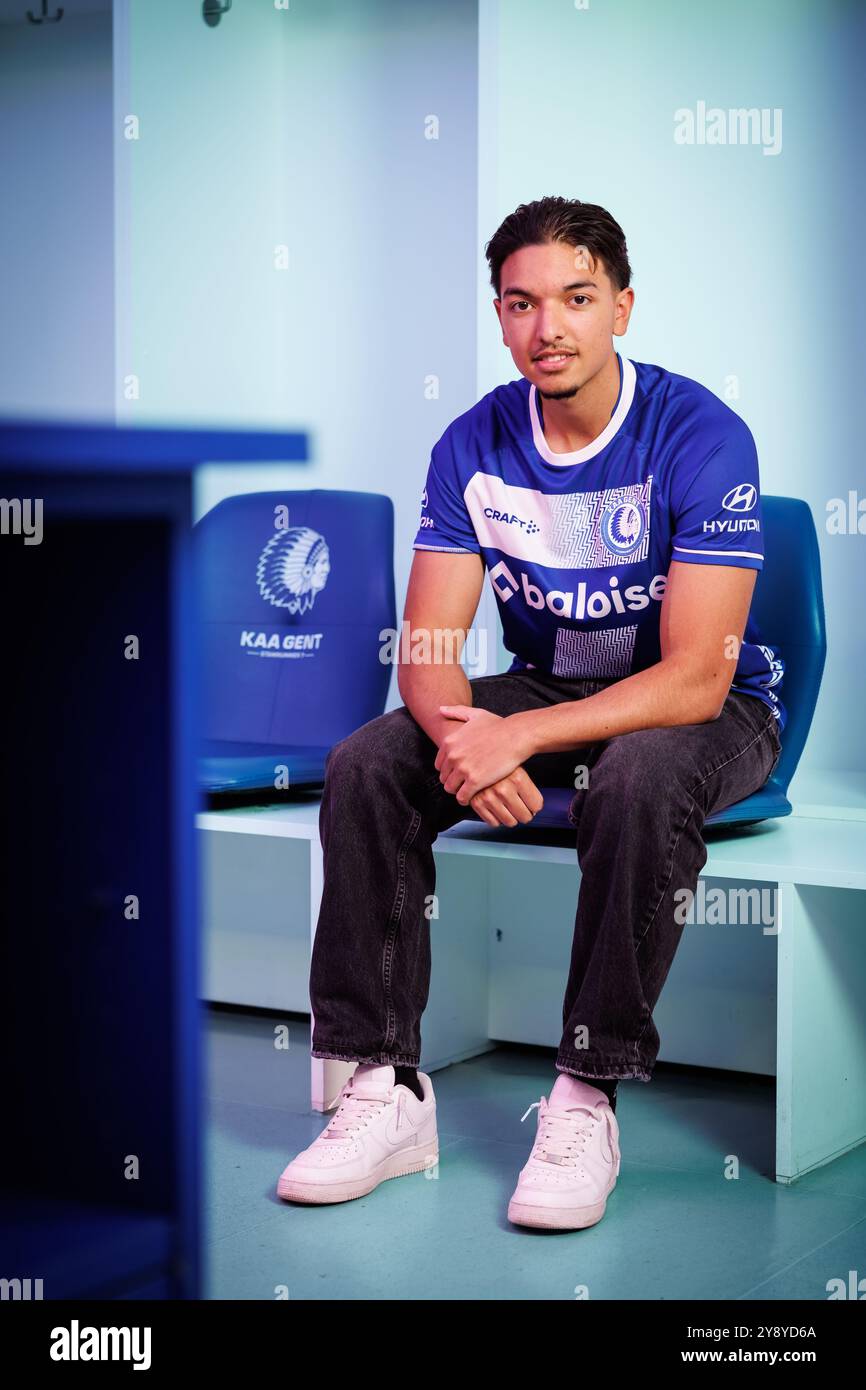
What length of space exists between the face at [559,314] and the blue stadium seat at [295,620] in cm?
69

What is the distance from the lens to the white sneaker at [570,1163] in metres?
1.76

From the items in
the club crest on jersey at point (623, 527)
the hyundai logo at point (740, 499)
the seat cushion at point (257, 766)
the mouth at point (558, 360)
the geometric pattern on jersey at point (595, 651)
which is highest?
the mouth at point (558, 360)

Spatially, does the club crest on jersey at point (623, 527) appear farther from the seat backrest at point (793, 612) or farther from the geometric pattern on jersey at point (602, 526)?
the seat backrest at point (793, 612)

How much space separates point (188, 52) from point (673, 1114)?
7.32 feet

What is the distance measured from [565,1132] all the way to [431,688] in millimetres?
592

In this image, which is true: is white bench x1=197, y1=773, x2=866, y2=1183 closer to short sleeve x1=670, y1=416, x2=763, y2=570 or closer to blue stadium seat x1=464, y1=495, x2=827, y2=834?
blue stadium seat x1=464, y1=495, x2=827, y2=834

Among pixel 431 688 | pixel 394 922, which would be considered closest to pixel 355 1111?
pixel 394 922

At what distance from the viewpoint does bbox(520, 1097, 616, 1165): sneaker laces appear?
1.79 metres

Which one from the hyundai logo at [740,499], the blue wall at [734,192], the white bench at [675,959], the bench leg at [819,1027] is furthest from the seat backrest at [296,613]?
the bench leg at [819,1027]

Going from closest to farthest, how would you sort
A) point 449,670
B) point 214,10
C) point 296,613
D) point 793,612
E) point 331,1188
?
point 331,1188 → point 449,670 → point 793,612 → point 296,613 → point 214,10

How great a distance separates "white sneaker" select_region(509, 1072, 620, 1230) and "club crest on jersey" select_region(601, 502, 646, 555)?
0.67m

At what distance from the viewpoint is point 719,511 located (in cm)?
193

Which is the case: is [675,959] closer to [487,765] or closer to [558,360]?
[487,765]
